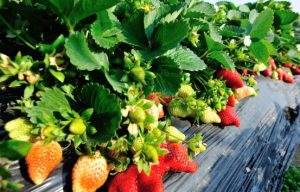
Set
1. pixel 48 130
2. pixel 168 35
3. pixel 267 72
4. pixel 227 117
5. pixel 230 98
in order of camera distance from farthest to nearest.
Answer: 1. pixel 267 72
2. pixel 230 98
3. pixel 227 117
4. pixel 168 35
5. pixel 48 130

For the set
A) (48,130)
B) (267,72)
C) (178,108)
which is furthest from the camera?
(267,72)

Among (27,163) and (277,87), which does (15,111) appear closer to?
(27,163)

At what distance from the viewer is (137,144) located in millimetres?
941

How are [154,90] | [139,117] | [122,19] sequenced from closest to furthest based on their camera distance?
1. [139,117]
2. [154,90]
3. [122,19]

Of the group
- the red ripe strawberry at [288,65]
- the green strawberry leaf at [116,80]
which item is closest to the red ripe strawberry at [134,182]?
the green strawberry leaf at [116,80]

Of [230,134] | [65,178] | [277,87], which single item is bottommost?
[277,87]

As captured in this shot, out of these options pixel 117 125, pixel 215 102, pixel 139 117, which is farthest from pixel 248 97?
pixel 117 125

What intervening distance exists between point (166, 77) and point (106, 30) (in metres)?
0.21

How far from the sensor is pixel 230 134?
5.38 ft

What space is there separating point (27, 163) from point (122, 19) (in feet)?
1.93

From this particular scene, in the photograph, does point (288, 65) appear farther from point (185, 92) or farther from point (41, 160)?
point (41, 160)

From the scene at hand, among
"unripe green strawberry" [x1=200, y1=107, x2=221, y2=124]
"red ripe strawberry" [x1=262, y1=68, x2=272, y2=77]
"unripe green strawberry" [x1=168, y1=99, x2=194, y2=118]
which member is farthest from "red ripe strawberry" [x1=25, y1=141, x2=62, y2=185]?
"red ripe strawberry" [x1=262, y1=68, x2=272, y2=77]

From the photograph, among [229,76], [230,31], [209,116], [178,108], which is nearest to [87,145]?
[178,108]

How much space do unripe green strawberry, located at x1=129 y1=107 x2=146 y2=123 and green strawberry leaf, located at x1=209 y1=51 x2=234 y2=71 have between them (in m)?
0.58
